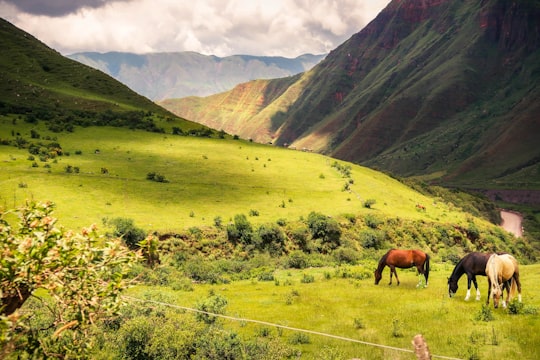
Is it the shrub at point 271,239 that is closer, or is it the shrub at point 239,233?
the shrub at point 239,233

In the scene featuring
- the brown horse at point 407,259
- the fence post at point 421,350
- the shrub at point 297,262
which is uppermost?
the brown horse at point 407,259

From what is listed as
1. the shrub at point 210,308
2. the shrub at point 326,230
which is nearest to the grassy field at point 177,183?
the shrub at point 326,230

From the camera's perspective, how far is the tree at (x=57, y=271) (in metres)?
7.12

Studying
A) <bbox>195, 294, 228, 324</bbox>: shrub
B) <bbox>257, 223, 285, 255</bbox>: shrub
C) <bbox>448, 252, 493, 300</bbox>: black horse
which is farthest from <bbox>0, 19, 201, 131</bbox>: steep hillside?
<bbox>448, 252, 493, 300</bbox>: black horse

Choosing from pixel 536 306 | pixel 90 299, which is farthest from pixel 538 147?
pixel 90 299

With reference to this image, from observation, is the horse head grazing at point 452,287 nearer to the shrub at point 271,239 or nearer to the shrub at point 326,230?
the shrub at point 271,239

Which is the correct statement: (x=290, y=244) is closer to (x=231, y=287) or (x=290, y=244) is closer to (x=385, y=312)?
(x=231, y=287)

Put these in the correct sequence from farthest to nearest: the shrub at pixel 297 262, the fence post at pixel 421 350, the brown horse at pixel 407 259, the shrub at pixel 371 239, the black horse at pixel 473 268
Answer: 1. the shrub at pixel 371 239
2. the shrub at pixel 297 262
3. the brown horse at pixel 407 259
4. the black horse at pixel 473 268
5. the fence post at pixel 421 350

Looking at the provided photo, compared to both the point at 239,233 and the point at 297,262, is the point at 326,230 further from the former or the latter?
the point at 239,233

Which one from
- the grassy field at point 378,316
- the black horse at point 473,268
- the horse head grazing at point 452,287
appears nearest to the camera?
the grassy field at point 378,316

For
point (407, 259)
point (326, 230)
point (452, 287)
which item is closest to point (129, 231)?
point (326, 230)

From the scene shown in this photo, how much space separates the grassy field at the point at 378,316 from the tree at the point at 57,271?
9.12 m

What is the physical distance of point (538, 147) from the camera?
18488cm

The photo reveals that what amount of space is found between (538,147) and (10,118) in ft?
680
